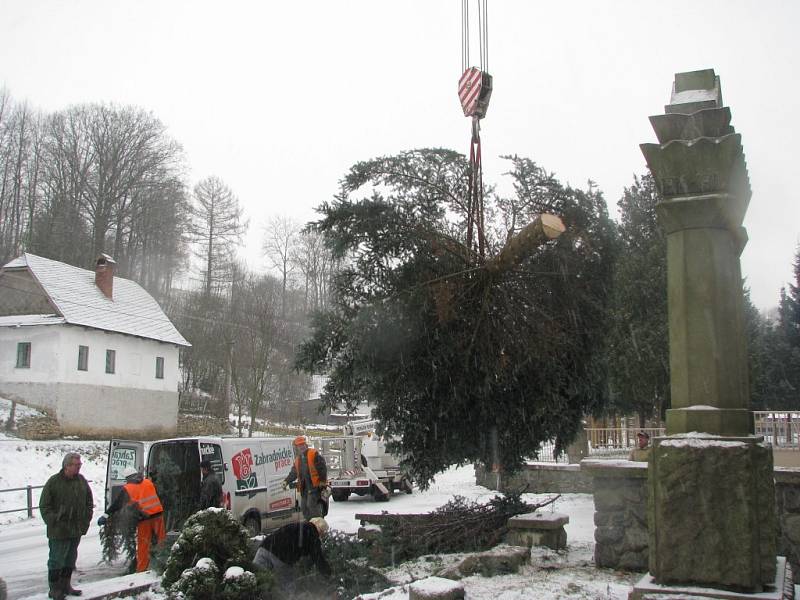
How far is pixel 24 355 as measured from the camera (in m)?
30.0

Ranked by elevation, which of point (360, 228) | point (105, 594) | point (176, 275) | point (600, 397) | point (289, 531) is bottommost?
point (105, 594)

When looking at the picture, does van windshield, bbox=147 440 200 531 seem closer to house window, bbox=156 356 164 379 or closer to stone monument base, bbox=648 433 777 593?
stone monument base, bbox=648 433 777 593

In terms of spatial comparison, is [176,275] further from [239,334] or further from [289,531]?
[289,531]

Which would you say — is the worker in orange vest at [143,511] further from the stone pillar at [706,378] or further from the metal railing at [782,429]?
the metal railing at [782,429]

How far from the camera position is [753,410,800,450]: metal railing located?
1634cm

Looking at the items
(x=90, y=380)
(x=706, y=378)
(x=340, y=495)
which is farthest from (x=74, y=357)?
(x=706, y=378)

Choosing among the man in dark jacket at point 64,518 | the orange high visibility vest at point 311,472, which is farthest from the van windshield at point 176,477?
the man in dark jacket at point 64,518

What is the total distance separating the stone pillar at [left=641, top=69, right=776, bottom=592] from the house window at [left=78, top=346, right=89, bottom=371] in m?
29.9

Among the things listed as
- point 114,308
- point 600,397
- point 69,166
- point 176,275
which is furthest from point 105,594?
point 176,275

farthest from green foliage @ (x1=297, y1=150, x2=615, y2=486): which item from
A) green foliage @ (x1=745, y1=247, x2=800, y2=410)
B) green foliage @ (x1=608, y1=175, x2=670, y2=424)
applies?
A: green foliage @ (x1=745, y1=247, x2=800, y2=410)

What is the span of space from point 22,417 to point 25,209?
21.9m

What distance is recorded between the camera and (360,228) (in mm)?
10305

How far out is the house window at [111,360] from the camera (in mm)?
32594

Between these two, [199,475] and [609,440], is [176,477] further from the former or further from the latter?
[609,440]
